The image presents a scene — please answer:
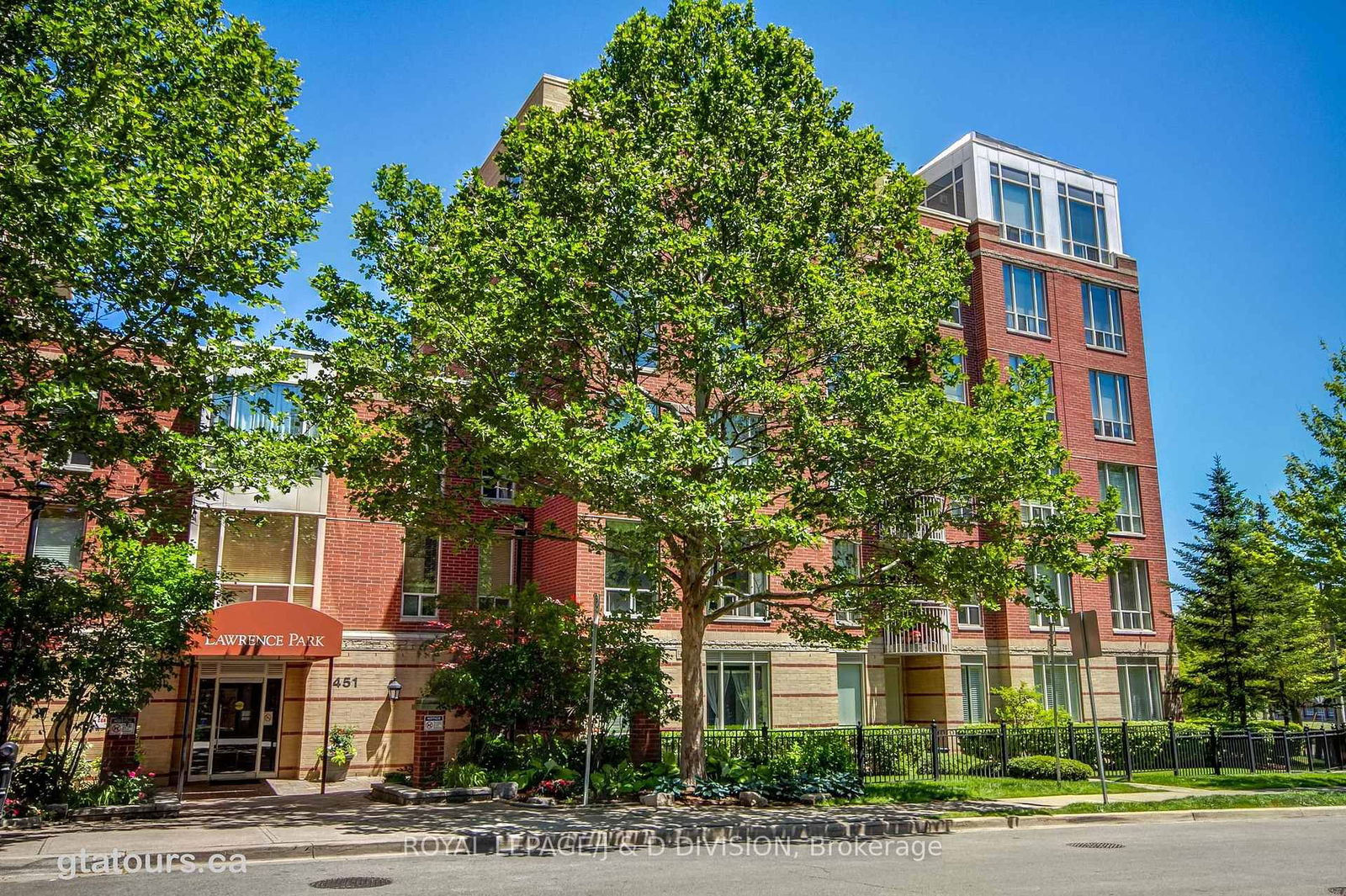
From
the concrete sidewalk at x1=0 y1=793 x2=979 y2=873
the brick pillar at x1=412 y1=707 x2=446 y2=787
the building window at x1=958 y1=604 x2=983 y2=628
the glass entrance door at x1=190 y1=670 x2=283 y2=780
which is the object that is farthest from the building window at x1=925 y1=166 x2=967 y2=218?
the glass entrance door at x1=190 y1=670 x2=283 y2=780

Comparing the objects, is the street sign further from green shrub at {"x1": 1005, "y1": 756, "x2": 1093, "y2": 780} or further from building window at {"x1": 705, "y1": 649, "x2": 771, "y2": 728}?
building window at {"x1": 705, "y1": 649, "x2": 771, "y2": 728}

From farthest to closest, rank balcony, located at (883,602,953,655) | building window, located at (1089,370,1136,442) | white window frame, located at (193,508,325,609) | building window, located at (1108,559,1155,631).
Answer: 1. building window, located at (1089,370,1136,442)
2. building window, located at (1108,559,1155,631)
3. balcony, located at (883,602,953,655)
4. white window frame, located at (193,508,325,609)

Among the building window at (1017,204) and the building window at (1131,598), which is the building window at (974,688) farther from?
the building window at (1017,204)

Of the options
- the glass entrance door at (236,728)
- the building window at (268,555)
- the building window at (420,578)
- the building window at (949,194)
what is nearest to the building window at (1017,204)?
the building window at (949,194)

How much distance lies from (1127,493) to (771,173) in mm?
23257

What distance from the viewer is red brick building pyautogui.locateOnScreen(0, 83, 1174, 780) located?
2302 centimetres

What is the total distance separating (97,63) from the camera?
1330 centimetres

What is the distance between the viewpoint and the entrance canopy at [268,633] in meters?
18.8

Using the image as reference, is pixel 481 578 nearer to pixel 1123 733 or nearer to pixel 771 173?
pixel 771 173

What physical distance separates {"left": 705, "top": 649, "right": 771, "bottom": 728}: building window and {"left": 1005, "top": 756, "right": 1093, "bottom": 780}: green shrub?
6.98m

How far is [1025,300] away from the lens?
3472cm

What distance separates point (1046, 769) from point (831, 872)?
12.8 metres

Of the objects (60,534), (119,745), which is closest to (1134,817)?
(119,745)

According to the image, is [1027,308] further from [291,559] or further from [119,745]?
[119,745]
